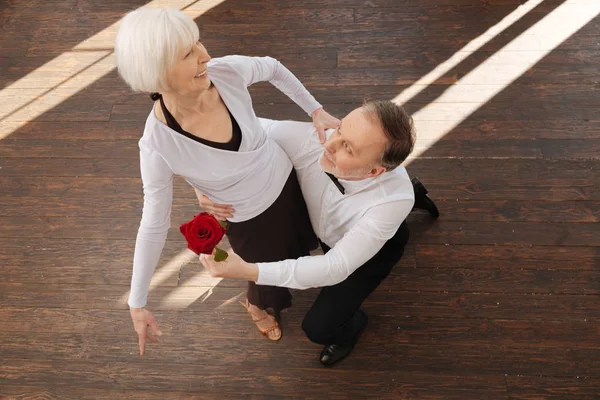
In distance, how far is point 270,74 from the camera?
1.84 meters

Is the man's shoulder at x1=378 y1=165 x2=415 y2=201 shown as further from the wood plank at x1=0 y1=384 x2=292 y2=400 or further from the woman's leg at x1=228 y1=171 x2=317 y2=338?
the wood plank at x1=0 y1=384 x2=292 y2=400

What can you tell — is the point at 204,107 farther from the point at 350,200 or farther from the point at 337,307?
the point at 337,307

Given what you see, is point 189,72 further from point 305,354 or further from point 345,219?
point 305,354

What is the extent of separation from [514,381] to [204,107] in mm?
1668

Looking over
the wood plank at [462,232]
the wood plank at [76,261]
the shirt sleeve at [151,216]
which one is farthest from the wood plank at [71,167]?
the shirt sleeve at [151,216]

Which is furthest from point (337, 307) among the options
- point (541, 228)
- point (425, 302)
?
point (541, 228)

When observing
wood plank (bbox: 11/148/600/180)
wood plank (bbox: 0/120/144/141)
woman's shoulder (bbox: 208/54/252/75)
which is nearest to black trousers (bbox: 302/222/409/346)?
woman's shoulder (bbox: 208/54/252/75)

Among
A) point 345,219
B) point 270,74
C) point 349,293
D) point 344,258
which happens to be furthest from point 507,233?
point 270,74

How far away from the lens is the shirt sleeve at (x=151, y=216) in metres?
1.48

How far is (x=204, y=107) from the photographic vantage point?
156 cm

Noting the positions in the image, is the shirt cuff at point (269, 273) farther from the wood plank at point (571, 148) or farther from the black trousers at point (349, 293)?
the wood plank at point (571, 148)

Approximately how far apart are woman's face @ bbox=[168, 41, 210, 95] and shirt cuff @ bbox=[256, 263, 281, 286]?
20.1 inches

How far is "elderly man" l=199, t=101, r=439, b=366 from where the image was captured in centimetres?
150

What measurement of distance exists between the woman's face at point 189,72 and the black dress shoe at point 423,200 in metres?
1.28
